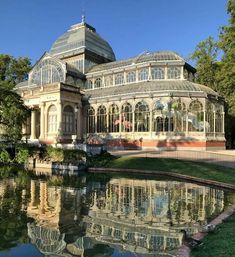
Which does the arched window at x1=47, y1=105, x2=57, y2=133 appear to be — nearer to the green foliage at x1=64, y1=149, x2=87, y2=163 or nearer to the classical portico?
the classical portico

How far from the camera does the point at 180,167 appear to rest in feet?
72.6

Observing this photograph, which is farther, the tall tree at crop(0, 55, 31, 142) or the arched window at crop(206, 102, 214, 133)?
the arched window at crop(206, 102, 214, 133)

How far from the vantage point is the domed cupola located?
2009 inches

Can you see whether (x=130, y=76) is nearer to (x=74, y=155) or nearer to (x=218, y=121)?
(x=218, y=121)

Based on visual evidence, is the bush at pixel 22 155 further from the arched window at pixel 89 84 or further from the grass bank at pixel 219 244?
the arched window at pixel 89 84

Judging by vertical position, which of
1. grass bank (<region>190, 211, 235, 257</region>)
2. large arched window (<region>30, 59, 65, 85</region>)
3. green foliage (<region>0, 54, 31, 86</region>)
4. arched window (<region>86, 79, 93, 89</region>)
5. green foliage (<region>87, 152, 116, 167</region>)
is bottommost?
grass bank (<region>190, 211, 235, 257</region>)

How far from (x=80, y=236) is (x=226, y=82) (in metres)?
30.0

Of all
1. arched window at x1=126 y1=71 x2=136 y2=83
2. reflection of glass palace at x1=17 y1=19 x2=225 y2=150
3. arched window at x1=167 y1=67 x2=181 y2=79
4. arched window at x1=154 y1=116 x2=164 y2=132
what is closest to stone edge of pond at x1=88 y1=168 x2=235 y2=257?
reflection of glass palace at x1=17 y1=19 x2=225 y2=150

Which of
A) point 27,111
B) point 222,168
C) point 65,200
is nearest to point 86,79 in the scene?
point 27,111

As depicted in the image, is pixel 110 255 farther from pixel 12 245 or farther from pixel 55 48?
pixel 55 48

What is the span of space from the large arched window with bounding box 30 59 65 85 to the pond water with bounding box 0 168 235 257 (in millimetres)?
30891

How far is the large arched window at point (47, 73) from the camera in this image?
153ft

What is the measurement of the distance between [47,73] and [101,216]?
4036cm

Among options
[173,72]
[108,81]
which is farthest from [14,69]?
[173,72]
